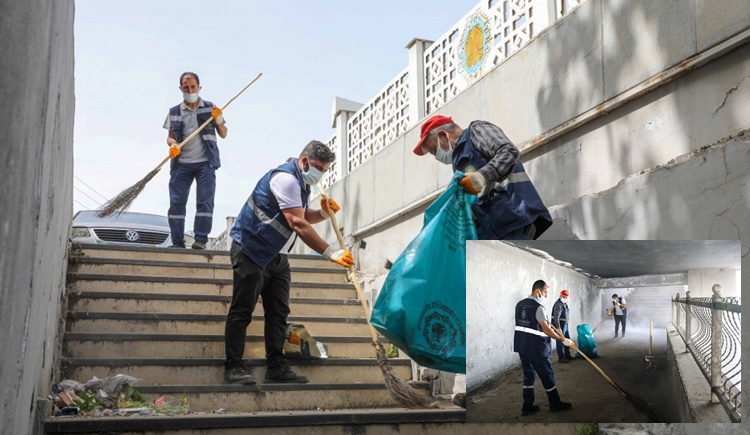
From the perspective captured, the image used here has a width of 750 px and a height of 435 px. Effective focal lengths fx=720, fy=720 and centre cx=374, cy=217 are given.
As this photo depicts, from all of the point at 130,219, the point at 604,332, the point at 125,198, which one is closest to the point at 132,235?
the point at 130,219

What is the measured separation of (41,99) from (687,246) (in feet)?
6.60

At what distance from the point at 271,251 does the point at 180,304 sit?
1534 millimetres

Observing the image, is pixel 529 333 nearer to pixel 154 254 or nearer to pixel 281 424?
pixel 281 424

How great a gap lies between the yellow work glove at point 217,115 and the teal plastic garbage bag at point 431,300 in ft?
14.6

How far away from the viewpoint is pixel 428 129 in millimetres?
3967

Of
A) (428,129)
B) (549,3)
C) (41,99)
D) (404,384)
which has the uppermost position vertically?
A: (549,3)

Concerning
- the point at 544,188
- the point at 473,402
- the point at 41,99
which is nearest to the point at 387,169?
the point at 544,188

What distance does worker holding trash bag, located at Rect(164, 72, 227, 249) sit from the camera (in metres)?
7.03

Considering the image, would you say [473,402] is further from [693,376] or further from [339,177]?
[339,177]

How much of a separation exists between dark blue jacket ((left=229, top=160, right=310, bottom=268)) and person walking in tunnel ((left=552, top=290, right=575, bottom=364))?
8.45 feet

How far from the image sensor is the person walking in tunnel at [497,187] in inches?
133

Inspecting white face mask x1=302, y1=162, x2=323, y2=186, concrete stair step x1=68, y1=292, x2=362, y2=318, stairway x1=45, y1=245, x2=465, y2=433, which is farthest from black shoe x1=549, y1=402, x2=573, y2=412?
concrete stair step x1=68, y1=292, x2=362, y2=318

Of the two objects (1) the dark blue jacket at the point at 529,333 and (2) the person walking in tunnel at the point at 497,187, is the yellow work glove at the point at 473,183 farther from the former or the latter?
(1) the dark blue jacket at the point at 529,333

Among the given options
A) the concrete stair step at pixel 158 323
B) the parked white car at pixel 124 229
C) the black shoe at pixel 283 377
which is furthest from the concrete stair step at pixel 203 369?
the parked white car at pixel 124 229
